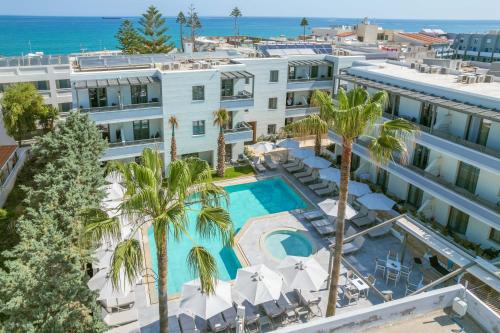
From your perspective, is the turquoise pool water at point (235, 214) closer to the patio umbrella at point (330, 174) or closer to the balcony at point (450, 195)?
the patio umbrella at point (330, 174)

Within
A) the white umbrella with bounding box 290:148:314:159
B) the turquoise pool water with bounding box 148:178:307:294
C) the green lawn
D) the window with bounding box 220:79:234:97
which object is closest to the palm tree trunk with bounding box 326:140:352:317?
the turquoise pool water with bounding box 148:178:307:294

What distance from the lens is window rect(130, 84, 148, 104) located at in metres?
33.7

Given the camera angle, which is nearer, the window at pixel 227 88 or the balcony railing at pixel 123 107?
the balcony railing at pixel 123 107

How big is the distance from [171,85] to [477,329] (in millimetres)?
27919

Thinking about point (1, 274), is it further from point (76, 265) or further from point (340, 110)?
point (340, 110)

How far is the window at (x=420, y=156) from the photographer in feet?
93.4

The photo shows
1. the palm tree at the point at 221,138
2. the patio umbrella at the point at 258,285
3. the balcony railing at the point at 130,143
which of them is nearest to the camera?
the patio umbrella at the point at 258,285

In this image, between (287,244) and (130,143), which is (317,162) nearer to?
(287,244)

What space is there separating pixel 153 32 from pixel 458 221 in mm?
63204

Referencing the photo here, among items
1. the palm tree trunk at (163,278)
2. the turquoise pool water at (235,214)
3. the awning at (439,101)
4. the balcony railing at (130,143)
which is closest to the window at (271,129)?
the turquoise pool water at (235,214)

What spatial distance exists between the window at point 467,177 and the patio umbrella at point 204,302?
17113 mm

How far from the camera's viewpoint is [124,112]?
3262 centimetres

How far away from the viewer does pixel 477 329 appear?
11.5 meters

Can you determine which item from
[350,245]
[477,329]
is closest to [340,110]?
[477,329]
